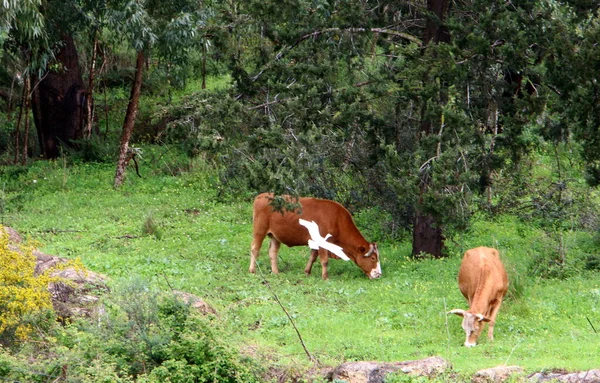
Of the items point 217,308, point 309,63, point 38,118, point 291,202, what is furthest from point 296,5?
point 38,118

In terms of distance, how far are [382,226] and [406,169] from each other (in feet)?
15.7

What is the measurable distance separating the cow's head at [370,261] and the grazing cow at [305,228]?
0.05 metres

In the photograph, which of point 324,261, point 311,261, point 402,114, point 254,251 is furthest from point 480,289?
point 402,114

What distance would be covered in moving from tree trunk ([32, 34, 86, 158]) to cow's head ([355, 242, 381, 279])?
575 inches

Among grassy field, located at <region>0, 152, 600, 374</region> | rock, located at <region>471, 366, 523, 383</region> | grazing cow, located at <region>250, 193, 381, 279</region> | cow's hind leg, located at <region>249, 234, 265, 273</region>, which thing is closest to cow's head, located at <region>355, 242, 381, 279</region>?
grazing cow, located at <region>250, 193, 381, 279</region>

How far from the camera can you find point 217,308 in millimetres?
13656

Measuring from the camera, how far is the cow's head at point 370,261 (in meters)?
17.1

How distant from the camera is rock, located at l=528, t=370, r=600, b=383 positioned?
10203 mm

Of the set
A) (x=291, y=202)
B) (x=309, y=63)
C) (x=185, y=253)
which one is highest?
(x=309, y=63)

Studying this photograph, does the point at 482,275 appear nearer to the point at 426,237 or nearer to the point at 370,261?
the point at 370,261

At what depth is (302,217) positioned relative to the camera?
1791 cm

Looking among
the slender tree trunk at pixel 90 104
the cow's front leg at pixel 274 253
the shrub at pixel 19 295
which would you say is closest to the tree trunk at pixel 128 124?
the slender tree trunk at pixel 90 104

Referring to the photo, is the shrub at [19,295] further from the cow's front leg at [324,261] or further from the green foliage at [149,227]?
the green foliage at [149,227]

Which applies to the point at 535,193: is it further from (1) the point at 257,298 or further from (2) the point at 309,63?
(1) the point at 257,298
